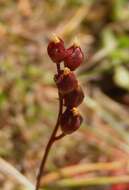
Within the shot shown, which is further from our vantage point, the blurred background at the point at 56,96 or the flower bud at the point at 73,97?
the blurred background at the point at 56,96

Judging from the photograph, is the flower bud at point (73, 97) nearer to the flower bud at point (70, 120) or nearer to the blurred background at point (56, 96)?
the flower bud at point (70, 120)

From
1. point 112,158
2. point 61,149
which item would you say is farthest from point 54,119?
point 112,158

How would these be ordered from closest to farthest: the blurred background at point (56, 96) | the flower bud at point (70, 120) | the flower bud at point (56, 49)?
the flower bud at point (56, 49) → the flower bud at point (70, 120) → the blurred background at point (56, 96)

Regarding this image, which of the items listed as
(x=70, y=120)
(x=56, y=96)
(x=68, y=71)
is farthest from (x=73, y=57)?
(x=56, y=96)

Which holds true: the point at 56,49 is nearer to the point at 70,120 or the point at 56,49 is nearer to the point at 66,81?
the point at 66,81

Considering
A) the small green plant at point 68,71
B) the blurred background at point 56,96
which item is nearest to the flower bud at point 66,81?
the small green plant at point 68,71

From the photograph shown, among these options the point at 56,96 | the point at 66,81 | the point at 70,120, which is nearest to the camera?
the point at 66,81

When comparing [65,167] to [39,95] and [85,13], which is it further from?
[85,13]
